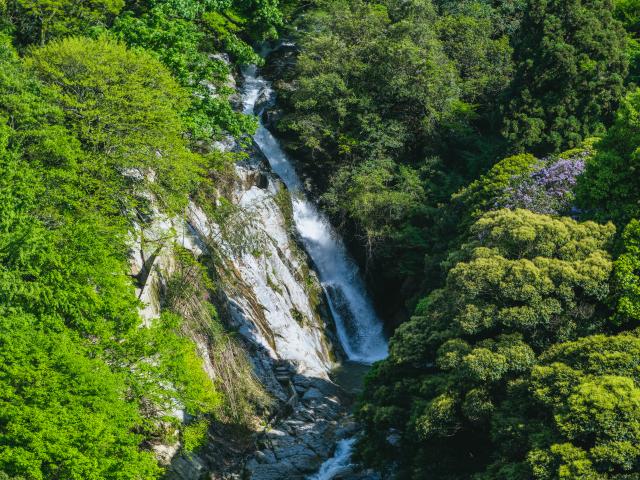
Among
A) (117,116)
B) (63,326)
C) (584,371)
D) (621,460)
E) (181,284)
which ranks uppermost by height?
(117,116)

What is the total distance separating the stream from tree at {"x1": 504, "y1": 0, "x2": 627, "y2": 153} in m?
10.3

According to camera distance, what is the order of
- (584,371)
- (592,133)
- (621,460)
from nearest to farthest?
(621,460) < (584,371) < (592,133)

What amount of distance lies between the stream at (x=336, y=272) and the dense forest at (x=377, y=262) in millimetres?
808

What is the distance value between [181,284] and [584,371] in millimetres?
13221

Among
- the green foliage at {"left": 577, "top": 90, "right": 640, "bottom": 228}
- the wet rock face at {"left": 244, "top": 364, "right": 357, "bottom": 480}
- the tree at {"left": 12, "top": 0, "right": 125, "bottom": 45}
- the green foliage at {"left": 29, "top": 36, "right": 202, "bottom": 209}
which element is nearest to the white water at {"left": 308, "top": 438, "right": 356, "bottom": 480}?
the wet rock face at {"left": 244, "top": 364, "right": 357, "bottom": 480}

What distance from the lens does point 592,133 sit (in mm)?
33281

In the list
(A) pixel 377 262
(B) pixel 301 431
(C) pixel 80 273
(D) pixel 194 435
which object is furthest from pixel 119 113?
(A) pixel 377 262

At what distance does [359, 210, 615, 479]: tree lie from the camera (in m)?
17.4

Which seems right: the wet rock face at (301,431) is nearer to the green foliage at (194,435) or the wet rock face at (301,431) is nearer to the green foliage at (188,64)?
the green foliage at (194,435)

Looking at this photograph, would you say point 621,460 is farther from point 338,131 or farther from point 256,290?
point 338,131

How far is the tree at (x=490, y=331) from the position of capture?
17.4 meters

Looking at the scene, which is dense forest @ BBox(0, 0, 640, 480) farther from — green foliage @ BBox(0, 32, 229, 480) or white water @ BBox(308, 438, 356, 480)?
white water @ BBox(308, 438, 356, 480)

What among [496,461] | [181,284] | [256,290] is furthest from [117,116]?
[496,461]

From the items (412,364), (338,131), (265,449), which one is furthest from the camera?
(338,131)
